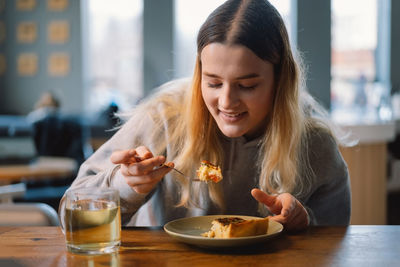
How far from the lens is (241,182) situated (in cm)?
155

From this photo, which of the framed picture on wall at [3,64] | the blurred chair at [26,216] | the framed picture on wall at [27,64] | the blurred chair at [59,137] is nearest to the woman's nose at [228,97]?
the blurred chair at [26,216]

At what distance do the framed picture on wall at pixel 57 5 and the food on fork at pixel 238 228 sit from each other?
6.52m

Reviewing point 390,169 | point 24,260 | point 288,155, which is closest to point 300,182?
point 288,155

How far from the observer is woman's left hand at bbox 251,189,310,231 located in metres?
1.20

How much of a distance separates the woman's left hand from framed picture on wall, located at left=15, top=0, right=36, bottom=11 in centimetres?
671

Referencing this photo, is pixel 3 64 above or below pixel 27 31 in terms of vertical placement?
below

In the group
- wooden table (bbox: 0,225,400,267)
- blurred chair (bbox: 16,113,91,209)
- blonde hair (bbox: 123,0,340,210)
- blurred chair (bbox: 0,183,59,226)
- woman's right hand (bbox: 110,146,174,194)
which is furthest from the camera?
blurred chair (bbox: 16,113,91,209)

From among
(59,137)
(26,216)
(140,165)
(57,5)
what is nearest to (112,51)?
(57,5)

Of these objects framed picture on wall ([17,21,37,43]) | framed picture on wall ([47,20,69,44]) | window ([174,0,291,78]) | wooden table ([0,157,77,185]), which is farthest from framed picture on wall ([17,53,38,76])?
wooden table ([0,157,77,185])

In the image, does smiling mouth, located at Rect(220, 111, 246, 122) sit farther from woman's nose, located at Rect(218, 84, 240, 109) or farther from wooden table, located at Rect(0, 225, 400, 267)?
wooden table, located at Rect(0, 225, 400, 267)

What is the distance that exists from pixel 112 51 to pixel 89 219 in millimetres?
6346

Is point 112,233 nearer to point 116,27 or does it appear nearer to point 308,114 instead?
point 308,114

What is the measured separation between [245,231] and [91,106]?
6.38 m

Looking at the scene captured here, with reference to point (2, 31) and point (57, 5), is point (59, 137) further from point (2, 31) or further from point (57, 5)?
point (2, 31)
